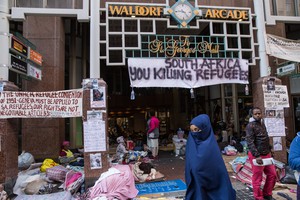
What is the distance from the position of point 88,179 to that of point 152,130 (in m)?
4.12

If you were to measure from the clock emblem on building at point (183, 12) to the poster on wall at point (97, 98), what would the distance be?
2.99 metres

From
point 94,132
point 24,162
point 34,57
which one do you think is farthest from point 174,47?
point 24,162

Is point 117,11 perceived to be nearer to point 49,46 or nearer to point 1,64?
point 1,64

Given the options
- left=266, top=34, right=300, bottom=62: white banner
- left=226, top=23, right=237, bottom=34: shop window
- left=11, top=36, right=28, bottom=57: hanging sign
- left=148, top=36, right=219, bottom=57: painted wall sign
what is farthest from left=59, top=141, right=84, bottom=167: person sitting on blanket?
left=226, top=23, right=237, bottom=34: shop window

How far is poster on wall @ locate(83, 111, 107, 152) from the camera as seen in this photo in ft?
18.5

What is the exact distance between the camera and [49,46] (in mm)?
8812

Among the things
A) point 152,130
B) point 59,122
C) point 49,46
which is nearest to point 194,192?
point 152,130

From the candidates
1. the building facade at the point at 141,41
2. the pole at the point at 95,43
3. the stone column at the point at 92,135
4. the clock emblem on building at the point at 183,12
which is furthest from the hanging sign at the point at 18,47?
the clock emblem on building at the point at 183,12

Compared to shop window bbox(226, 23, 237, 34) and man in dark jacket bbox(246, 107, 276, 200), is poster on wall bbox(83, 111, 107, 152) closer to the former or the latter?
man in dark jacket bbox(246, 107, 276, 200)

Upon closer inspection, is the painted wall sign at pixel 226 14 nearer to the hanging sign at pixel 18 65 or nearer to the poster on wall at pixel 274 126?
the poster on wall at pixel 274 126

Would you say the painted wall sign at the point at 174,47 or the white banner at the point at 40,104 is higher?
the painted wall sign at the point at 174,47

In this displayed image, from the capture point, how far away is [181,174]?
6590 millimetres

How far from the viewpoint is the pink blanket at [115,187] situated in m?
4.10

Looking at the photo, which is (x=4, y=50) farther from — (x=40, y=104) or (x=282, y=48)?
(x=282, y=48)
